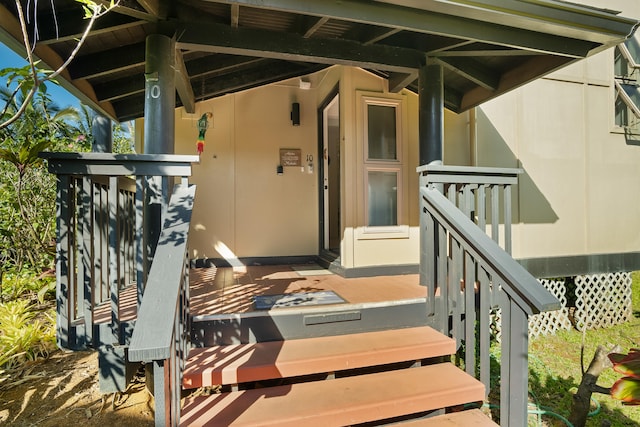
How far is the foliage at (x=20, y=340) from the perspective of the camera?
293 cm

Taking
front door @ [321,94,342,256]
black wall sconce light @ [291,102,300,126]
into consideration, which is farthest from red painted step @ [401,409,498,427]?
black wall sconce light @ [291,102,300,126]

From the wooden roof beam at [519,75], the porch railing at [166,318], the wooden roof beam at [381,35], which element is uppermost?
the wooden roof beam at [381,35]

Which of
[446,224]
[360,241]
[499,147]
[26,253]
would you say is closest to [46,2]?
[446,224]

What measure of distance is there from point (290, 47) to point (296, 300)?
82.8 inches

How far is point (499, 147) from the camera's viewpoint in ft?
14.4

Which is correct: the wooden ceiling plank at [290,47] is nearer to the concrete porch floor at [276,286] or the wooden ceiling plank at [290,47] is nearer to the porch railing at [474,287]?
the porch railing at [474,287]

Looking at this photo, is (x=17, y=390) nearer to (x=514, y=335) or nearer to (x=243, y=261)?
(x=243, y=261)

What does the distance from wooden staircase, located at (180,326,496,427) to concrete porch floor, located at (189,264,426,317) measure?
0.39 m

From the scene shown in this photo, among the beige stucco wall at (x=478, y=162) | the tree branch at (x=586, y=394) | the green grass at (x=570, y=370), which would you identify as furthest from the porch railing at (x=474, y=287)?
the beige stucco wall at (x=478, y=162)

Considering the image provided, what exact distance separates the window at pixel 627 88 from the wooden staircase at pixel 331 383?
543 cm

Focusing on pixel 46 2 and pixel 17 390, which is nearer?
pixel 46 2

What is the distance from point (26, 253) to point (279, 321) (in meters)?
5.07

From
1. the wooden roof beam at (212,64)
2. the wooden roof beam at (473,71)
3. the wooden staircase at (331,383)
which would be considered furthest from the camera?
the wooden roof beam at (212,64)

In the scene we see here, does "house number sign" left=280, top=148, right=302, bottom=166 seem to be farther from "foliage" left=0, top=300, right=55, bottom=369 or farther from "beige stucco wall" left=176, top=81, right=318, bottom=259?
"foliage" left=0, top=300, right=55, bottom=369
